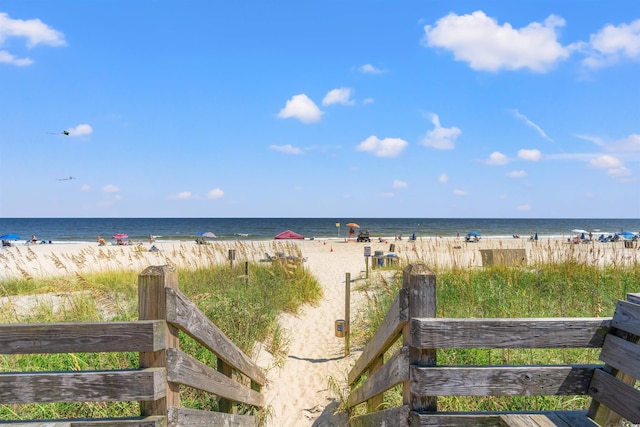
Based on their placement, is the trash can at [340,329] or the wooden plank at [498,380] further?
the trash can at [340,329]

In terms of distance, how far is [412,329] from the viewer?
2371 millimetres

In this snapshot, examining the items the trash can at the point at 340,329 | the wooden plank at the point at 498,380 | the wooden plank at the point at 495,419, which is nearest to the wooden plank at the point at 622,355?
the wooden plank at the point at 498,380

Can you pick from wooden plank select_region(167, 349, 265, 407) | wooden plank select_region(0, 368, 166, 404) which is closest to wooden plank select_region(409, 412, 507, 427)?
wooden plank select_region(167, 349, 265, 407)

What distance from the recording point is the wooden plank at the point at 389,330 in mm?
2455

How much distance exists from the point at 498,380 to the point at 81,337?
94.2 inches

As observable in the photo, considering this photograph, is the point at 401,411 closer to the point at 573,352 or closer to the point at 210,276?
the point at 573,352

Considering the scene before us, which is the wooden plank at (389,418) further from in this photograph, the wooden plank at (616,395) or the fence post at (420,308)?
the wooden plank at (616,395)

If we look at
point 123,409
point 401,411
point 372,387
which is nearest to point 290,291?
point 123,409

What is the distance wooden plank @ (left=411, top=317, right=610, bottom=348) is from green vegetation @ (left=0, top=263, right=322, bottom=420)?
3.01 meters

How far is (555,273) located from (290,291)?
5520 mm

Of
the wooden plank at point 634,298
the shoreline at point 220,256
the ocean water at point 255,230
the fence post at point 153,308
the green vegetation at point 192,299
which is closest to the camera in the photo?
the wooden plank at point 634,298

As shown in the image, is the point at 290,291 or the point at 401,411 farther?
the point at 290,291

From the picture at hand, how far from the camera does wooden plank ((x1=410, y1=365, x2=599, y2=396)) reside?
235 centimetres

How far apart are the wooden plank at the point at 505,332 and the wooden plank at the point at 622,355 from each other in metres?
0.06
